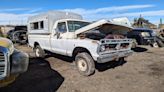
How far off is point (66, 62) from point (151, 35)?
29.3 feet

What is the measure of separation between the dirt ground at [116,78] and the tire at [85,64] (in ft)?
0.58

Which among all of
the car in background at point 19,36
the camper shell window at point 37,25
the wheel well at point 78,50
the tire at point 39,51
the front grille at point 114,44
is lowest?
the tire at point 39,51

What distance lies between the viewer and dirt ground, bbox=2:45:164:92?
19.8 ft

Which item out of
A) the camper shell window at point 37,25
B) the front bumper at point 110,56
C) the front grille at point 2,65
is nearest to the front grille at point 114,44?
the front bumper at point 110,56

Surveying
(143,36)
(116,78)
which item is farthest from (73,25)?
(143,36)

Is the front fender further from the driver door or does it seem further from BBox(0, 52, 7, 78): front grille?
the driver door

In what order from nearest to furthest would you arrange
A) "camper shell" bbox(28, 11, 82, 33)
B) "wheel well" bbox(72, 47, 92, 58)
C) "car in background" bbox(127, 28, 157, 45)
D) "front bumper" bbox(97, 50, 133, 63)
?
"front bumper" bbox(97, 50, 133, 63), "wheel well" bbox(72, 47, 92, 58), "camper shell" bbox(28, 11, 82, 33), "car in background" bbox(127, 28, 157, 45)

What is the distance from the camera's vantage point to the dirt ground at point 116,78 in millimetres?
6023

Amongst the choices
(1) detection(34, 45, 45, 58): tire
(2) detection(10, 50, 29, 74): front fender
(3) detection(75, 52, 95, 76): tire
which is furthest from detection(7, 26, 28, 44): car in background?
(2) detection(10, 50, 29, 74): front fender

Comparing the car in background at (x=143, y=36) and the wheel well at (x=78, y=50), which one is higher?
the car in background at (x=143, y=36)

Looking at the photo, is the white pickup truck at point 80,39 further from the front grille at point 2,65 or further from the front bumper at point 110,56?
the front grille at point 2,65

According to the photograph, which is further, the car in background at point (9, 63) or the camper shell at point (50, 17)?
the camper shell at point (50, 17)

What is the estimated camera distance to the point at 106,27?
8.47m

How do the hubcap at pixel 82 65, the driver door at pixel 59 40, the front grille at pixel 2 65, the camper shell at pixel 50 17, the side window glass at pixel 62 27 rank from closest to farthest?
the front grille at pixel 2 65, the hubcap at pixel 82 65, the driver door at pixel 59 40, the side window glass at pixel 62 27, the camper shell at pixel 50 17
